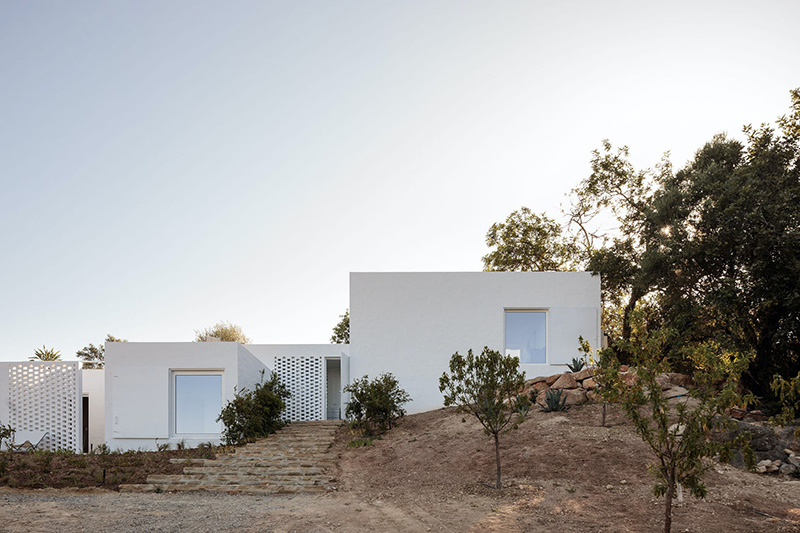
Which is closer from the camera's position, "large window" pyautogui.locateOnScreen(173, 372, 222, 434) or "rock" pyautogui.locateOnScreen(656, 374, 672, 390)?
Answer: "rock" pyautogui.locateOnScreen(656, 374, 672, 390)

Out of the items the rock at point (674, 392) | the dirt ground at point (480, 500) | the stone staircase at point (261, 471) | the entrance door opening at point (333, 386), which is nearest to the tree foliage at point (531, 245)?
the entrance door opening at point (333, 386)

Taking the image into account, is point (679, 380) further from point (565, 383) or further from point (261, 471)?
point (261, 471)

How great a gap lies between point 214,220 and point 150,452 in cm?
741

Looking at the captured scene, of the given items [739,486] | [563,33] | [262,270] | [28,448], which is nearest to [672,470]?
[739,486]

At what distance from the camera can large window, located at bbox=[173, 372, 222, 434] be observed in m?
11.5

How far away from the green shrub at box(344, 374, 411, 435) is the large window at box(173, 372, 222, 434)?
10.0ft

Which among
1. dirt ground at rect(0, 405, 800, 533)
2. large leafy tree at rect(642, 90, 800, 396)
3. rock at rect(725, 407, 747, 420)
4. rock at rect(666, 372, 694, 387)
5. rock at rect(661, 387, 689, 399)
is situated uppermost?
large leafy tree at rect(642, 90, 800, 396)

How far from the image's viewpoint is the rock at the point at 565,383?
12.1 m

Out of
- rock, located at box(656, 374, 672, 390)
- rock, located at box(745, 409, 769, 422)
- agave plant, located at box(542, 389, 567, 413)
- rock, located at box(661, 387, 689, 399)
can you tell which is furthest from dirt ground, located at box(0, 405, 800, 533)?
rock, located at box(745, 409, 769, 422)

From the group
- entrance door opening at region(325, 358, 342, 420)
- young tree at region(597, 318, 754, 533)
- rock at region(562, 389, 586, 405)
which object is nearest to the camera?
young tree at region(597, 318, 754, 533)

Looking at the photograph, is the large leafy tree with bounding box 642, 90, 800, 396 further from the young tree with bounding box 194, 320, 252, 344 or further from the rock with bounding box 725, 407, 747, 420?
the young tree with bounding box 194, 320, 252, 344

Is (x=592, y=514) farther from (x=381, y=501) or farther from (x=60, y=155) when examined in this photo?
(x=60, y=155)

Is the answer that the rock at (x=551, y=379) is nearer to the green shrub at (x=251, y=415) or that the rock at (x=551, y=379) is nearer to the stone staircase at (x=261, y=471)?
the stone staircase at (x=261, y=471)

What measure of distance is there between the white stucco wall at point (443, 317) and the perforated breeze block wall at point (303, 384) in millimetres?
1118
